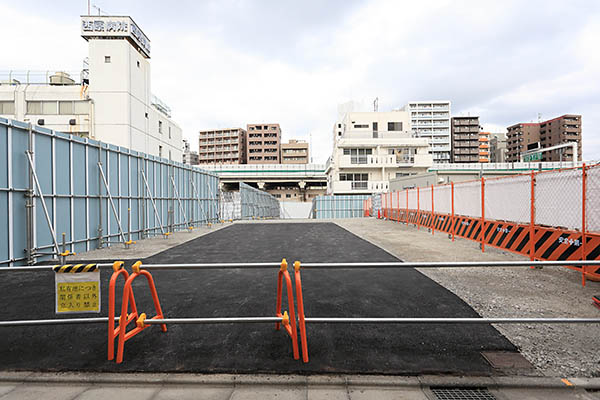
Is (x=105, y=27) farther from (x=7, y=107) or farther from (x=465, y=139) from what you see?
(x=465, y=139)

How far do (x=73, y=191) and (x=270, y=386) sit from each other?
1042 centimetres

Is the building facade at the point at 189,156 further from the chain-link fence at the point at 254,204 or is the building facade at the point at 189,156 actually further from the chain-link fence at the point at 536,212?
the chain-link fence at the point at 536,212

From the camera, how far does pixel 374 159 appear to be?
Answer: 43.9 m

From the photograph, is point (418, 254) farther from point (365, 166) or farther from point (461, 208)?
point (365, 166)

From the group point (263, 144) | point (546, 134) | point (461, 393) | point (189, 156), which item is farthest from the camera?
point (189, 156)

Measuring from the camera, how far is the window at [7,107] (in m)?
33.1

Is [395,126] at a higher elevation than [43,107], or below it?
higher

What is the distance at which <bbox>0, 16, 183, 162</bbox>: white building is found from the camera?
31938mm

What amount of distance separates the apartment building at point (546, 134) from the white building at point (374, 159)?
6912 centimetres

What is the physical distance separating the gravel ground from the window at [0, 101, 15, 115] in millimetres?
44181

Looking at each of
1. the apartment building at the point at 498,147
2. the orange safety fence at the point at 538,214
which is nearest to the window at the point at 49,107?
the orange safety fence at the point at 538,214

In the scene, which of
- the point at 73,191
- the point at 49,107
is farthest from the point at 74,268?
the point at 49,107

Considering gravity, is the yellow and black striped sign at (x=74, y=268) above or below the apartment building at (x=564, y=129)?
below

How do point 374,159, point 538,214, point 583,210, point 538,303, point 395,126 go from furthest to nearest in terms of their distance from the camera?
point 395,126 < point 374,159 < point 538,214 < point 583,210 < point 538,303
